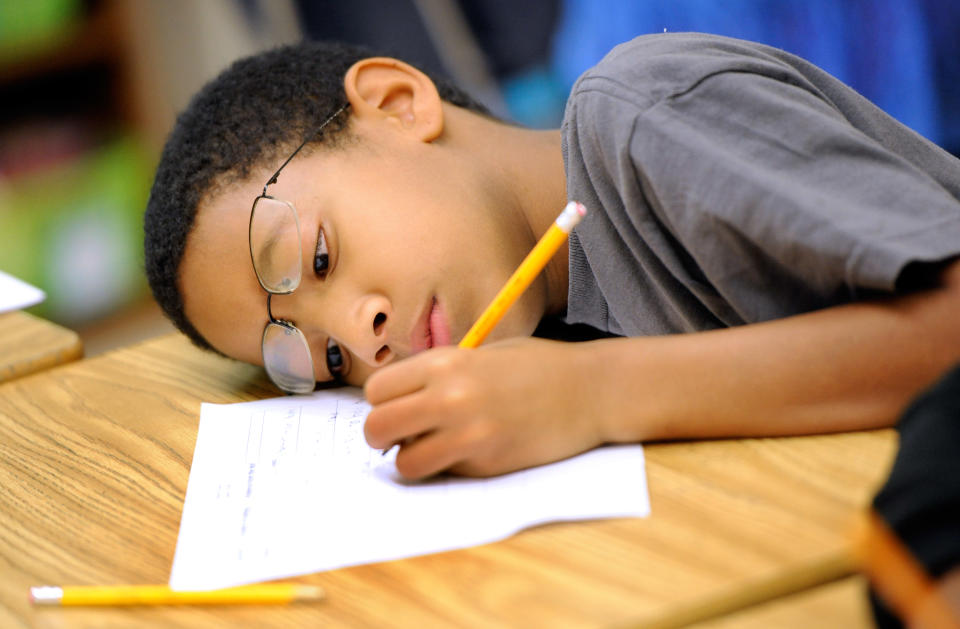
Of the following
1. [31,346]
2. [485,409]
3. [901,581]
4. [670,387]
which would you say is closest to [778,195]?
[670,387]

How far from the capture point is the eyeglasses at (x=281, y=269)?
92 cm

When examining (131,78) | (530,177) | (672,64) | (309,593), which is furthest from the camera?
(131,78)

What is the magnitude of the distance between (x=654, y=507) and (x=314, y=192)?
0.48 metres

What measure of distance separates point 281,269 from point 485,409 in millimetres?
313

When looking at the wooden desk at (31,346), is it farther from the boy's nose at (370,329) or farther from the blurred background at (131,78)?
the blurred background at (131,78)

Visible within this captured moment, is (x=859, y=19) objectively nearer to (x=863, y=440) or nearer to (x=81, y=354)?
(x=863, y=440)

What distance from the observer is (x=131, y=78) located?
8.30 feet

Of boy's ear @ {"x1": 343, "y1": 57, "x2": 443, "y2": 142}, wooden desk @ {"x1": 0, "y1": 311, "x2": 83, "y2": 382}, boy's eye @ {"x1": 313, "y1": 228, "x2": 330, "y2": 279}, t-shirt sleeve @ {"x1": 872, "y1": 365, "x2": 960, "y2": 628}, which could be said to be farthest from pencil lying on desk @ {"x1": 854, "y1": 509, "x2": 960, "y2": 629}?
wooden desk @ {"x1": 0, "y1": 311, "x2": 83, "y2": 382}

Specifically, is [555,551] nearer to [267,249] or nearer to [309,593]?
[309,593]

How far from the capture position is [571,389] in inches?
28.5

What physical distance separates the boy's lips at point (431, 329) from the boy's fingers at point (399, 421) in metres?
0.20

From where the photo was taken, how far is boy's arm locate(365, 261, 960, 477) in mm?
707

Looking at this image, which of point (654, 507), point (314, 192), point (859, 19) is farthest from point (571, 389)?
point (859, 19)

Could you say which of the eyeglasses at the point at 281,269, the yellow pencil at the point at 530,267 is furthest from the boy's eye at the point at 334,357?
the yellow pencil at the point at 530,267
